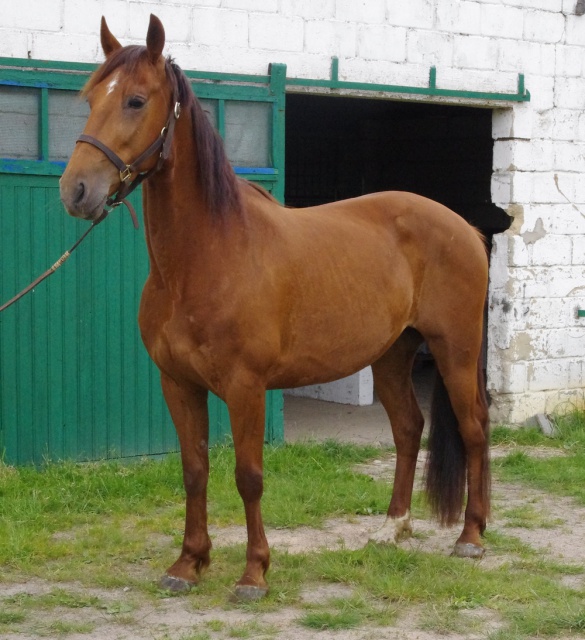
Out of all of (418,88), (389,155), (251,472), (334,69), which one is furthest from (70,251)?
(389,155)

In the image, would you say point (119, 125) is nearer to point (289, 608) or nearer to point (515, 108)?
point (289, 608)

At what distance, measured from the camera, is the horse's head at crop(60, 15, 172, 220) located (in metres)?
3.66

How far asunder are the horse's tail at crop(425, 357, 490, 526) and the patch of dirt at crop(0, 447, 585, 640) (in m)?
0.21

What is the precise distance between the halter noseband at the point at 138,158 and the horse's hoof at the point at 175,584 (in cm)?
158

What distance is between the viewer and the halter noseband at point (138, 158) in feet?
12.2

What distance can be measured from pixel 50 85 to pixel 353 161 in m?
5.88

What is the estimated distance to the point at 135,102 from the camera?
3.80 meters

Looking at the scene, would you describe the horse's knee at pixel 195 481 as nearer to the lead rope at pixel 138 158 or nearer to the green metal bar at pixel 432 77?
the lead rope at pixel 138 158

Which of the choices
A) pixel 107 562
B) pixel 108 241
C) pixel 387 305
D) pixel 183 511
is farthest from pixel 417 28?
pixel 107 562

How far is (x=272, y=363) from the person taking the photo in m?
4.23

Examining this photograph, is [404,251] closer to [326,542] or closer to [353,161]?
[326,542]

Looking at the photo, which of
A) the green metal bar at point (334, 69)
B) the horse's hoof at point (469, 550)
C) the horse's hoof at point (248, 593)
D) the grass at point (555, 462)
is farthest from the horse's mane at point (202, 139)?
the grass at point (555, 462)

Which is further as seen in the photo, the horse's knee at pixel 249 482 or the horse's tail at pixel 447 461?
the horse's tail at pixel 447 461

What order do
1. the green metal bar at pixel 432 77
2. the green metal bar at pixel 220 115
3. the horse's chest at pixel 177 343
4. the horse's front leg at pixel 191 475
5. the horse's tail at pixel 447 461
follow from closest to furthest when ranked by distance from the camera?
the horse's chest at pixel 177 343 < the horse's front leg at pixel 191 475 < the horse's tail at pixel 447 461 < the green metal bar at pixel 220 115 < the green metal bar at pixel 432 77
